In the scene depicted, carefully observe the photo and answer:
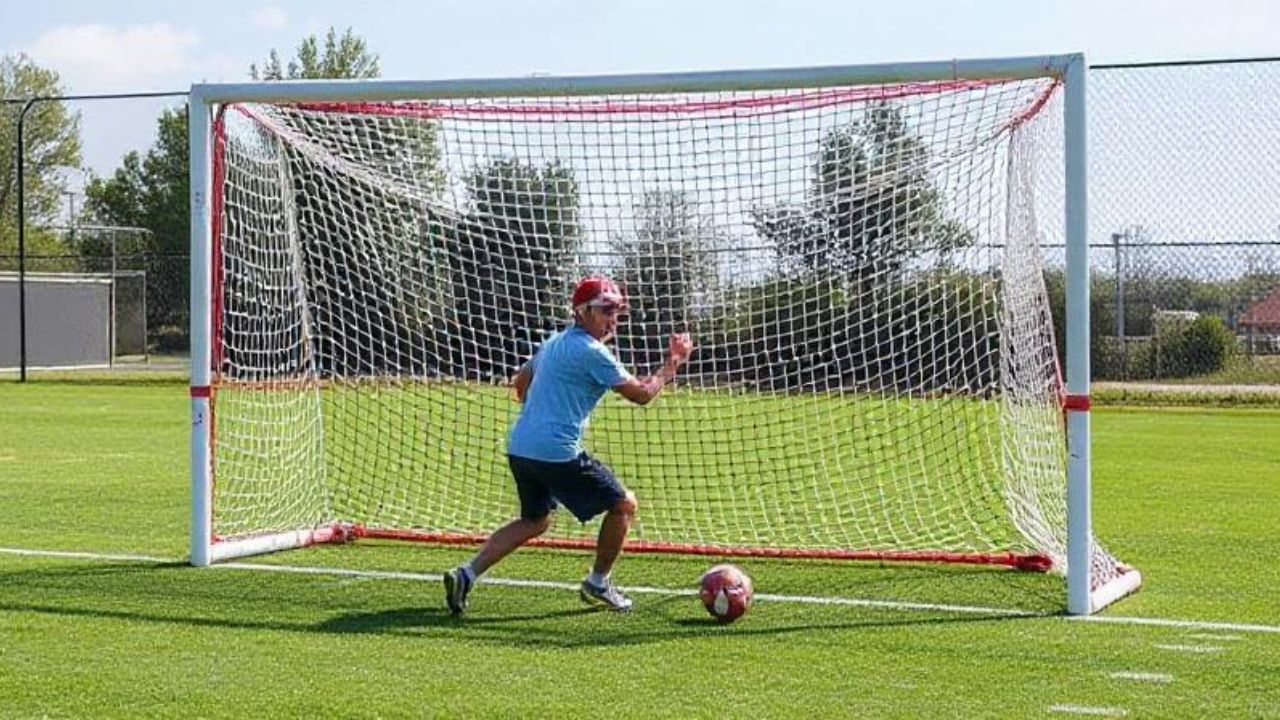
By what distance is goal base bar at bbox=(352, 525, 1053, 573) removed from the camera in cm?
1059

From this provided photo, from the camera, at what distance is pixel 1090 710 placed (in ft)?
22.1

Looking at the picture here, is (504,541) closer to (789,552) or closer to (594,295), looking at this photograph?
(594,295)

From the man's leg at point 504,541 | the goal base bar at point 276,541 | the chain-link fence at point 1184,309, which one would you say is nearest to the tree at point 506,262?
the goal base bar at point 276,541

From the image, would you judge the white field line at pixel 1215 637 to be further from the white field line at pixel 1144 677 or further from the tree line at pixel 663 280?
the tree line at pixel 663 280

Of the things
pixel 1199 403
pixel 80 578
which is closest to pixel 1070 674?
pixel 80 578

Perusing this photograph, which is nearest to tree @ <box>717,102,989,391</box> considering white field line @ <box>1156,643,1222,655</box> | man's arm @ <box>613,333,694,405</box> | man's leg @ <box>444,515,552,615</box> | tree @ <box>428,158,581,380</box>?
tree @ <box>428,158,581,380</box>

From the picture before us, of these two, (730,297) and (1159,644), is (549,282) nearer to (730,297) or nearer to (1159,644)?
(730,297)

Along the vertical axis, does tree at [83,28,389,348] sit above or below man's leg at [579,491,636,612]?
above

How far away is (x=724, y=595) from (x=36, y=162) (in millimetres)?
50600

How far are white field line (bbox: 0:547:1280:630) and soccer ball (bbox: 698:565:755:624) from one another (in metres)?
0.69

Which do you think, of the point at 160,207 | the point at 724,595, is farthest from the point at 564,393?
the point at 160,207

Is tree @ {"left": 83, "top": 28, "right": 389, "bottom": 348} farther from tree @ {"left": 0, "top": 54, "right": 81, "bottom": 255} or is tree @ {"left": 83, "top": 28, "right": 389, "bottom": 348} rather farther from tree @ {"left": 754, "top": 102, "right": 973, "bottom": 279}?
tree @ {"left": 754, "top": 102, "right": 973, "bottom": 279}

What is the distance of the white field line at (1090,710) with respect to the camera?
21.9 feet

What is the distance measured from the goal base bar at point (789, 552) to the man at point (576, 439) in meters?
2.13
